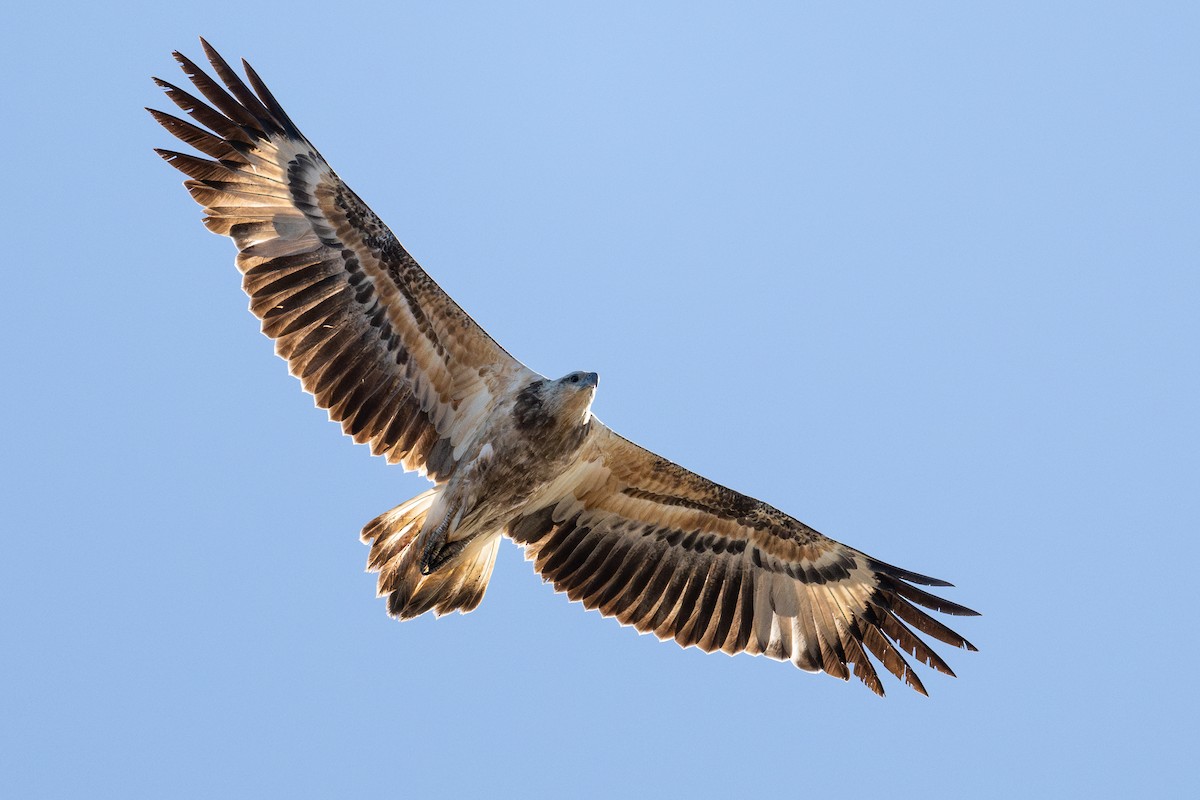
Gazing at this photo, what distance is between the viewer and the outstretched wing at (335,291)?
1146cm

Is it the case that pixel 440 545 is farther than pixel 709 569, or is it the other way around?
pixel 709 569

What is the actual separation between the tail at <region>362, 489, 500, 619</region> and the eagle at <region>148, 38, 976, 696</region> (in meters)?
0.01

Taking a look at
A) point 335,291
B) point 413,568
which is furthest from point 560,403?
point 335,291

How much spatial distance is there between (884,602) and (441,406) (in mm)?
3665

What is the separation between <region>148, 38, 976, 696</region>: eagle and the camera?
11.4 meters

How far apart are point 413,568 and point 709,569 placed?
237 centimetres

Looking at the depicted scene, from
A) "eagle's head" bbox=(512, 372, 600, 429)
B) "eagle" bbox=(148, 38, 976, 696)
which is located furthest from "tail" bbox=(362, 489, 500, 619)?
"eagle's head" bbox=(512, 372, 600, 429)

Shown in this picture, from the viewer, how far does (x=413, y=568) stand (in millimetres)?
11438

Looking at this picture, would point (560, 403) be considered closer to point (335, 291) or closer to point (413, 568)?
point (413, 568)

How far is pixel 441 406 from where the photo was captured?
474 inches

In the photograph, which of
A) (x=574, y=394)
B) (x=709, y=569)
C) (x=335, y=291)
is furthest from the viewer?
(x=709, y=569)

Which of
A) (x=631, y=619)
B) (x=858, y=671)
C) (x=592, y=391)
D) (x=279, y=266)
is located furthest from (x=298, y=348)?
(x=858, y=671)

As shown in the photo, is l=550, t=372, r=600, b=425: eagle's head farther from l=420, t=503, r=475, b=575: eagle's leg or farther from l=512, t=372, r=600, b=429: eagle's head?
l=420, t=503, r=475, b=575: eagle's leg

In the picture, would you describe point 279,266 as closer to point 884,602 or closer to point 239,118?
point 239,118
